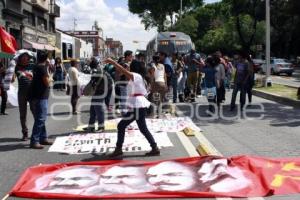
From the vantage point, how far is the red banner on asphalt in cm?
642

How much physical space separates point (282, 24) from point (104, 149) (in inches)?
2113

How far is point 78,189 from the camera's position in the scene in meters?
6.61

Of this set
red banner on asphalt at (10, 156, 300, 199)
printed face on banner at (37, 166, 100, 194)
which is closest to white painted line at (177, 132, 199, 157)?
red banner on asphalt at (10, 156, 300, 199)

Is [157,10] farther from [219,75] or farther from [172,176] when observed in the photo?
[172,176]

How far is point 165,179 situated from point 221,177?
715 millimetres

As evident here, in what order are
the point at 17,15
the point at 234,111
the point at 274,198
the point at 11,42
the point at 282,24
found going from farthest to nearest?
the point at 282,24
the point at 17,15
the point at 11,42
the point at 234,111
the point at 274,198

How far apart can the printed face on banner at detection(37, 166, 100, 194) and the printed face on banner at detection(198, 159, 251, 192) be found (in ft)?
Result: 4.66

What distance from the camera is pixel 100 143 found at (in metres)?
10.3

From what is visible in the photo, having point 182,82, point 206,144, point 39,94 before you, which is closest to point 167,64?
point 182,82

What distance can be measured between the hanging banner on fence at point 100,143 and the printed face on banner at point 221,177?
232cm

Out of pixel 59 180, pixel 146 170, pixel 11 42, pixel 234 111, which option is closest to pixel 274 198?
pixel 146 170

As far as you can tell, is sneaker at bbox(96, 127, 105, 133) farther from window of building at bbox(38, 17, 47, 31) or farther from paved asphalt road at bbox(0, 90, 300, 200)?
window of building at bbox(38, 17, 47, 31)

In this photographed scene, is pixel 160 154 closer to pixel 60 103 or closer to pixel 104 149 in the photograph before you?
pixel 104 149

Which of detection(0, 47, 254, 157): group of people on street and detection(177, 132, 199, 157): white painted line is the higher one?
detection(0, 47, 254, 157): group of people on street
